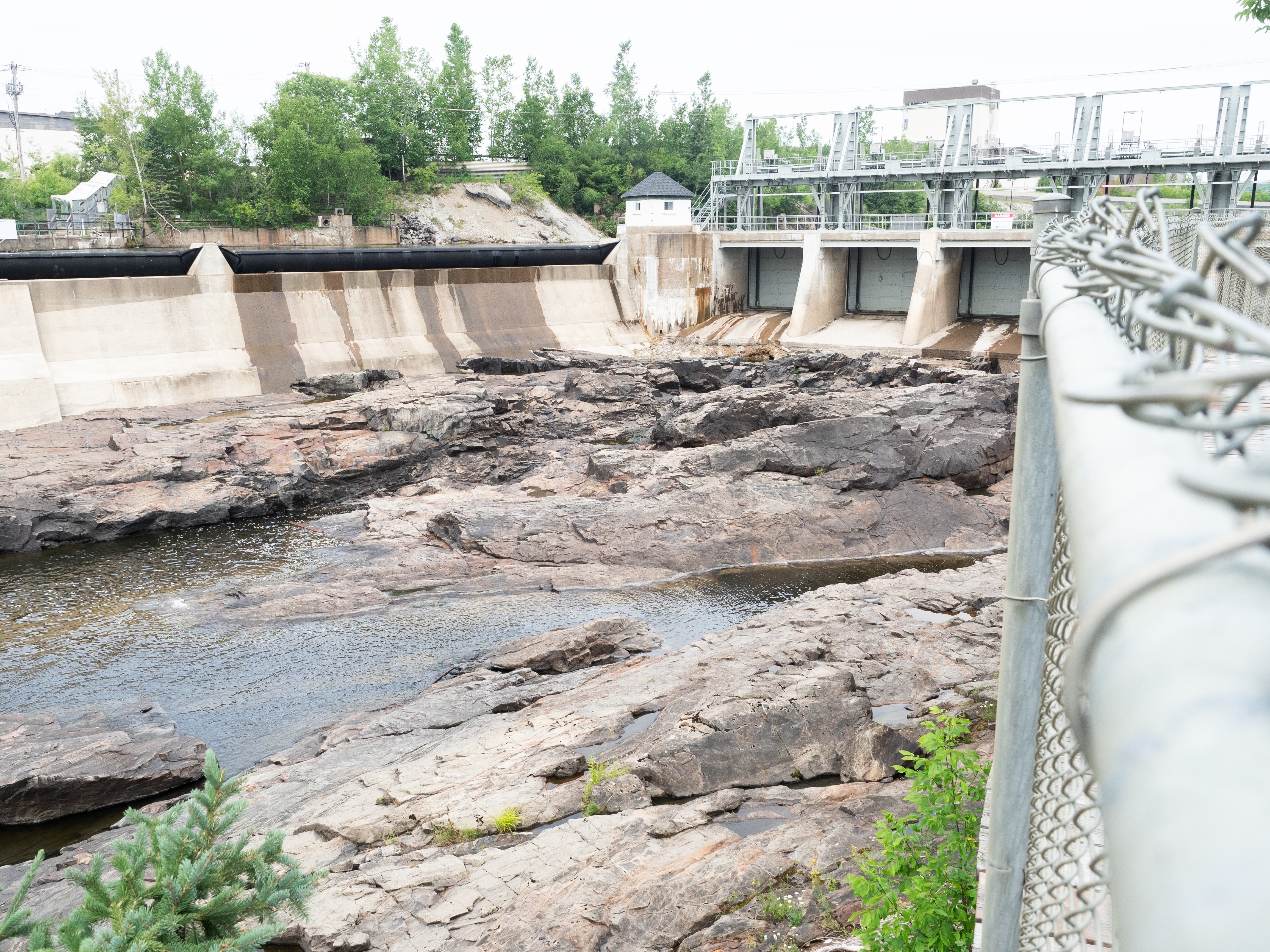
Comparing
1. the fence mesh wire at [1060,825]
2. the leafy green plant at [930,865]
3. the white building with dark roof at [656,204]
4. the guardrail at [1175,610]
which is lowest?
the leafy green plant at [930,865]

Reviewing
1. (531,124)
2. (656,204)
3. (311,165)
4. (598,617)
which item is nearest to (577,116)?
(531,124)

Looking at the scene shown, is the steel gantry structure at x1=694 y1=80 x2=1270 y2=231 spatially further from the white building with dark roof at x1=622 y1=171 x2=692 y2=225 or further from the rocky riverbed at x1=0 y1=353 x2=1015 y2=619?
the rocky riverbed at x1=0 y1=353 x2=1015 y2=619

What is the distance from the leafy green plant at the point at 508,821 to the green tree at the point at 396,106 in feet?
183

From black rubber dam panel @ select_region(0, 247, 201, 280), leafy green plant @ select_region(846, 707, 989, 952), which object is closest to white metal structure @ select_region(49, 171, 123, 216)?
black rubber dam panel @ select_region(0, 247, 201, 280)

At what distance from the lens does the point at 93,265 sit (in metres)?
24.4

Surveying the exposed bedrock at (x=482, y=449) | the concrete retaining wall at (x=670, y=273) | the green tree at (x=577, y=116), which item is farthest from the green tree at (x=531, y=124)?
the exposed bedrock at (x=482, y=449)

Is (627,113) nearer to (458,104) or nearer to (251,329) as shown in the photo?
(458,104)

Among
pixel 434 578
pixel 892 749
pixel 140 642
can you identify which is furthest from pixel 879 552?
pixel 140 642

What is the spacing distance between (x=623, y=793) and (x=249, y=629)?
24.4 feet

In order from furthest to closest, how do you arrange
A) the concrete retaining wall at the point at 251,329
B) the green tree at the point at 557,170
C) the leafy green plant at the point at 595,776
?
the green tree at the point at 557,170, the concrete retaining wall at the point at 251,329, the leafy green plant at the point at 595,776

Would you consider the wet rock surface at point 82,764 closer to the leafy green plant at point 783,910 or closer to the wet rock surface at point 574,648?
the wet rock surface at point 574,648

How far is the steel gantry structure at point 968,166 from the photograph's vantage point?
29109mm

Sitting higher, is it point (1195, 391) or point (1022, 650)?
point (1195, 391)

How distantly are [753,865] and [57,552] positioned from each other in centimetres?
1434
